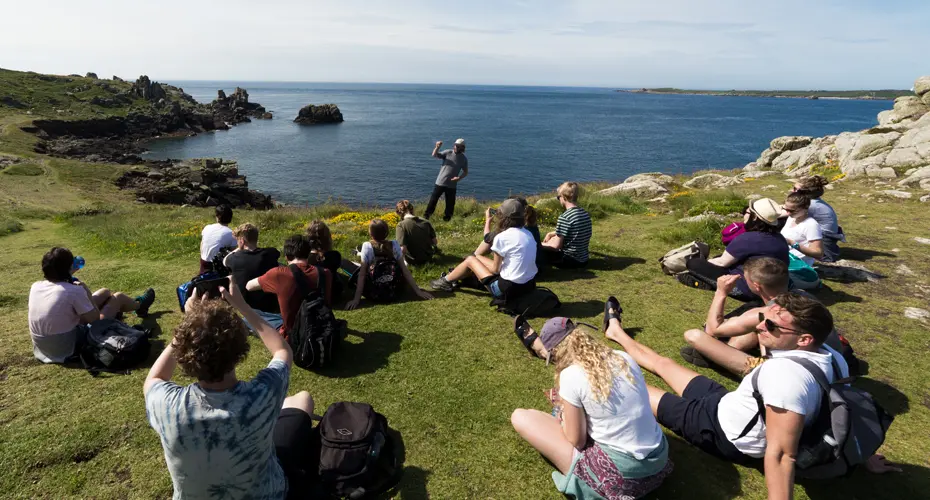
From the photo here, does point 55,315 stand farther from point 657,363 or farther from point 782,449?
point 782,449

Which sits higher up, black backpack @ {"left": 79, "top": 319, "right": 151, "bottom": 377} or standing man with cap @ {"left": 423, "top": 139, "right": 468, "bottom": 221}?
standing man with cap @ {"left": 423, "top": 139, "right": 468, "bottom": 221}

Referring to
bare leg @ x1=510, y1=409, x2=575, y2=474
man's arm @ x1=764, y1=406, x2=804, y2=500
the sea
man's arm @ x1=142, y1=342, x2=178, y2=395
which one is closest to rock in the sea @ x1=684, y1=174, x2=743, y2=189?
the sea

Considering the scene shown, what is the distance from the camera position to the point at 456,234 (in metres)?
12.6

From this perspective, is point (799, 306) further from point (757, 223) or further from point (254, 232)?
point (254, 232)

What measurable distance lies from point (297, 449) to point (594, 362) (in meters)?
2.54

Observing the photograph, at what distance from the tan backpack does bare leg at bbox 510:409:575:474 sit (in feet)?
16.7

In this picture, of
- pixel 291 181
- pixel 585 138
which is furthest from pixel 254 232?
pixel 585 138

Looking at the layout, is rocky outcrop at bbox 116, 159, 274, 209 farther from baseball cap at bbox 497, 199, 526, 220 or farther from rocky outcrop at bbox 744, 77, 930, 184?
rocky outcrop at bbox 744, 77, 930, 184

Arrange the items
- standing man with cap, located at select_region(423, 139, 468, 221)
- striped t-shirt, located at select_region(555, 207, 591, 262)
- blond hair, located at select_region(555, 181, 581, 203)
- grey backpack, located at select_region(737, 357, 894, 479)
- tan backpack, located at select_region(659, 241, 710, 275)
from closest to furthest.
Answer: grey backpack, located at select_region(737, 357, 894, 479) → tan backpack, located at select_region(659, 241, 710, 275) → blond hair, located at select_region(555, 181, 581, 203) → striped t-shirt, located at select_region(555, 207, 591, 262) → standing man with cap, located at select_region(423, 139, 468, 221)

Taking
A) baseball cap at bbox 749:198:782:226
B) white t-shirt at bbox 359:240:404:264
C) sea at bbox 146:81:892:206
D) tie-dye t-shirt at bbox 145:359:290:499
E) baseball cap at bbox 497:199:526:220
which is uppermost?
baseball cap at bbox 749:198:782:226

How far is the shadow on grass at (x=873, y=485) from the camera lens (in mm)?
3781

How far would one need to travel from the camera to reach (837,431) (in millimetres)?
3314

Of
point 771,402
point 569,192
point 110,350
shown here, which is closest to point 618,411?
point 771,402

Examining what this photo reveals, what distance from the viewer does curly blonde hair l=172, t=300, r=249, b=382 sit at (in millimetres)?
2766
